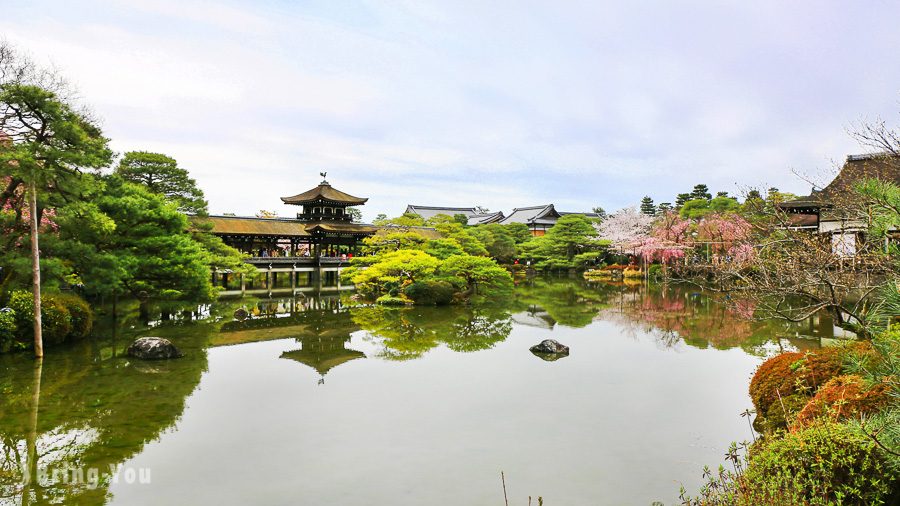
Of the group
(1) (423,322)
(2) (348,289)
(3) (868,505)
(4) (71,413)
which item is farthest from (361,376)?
(2) (348,289)

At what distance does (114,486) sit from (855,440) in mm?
7513

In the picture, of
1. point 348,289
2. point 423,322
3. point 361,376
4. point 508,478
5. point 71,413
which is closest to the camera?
point 508,478

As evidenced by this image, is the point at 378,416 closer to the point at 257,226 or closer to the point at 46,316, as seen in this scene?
the point at 46,316

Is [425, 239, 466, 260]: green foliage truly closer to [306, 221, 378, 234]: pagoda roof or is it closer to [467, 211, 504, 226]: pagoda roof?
[306, 221, 378, 234]: pagoda roof

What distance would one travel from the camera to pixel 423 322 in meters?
18.2

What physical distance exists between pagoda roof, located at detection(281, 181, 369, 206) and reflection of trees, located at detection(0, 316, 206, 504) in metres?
24.9

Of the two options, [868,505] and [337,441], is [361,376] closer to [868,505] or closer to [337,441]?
[337,441]

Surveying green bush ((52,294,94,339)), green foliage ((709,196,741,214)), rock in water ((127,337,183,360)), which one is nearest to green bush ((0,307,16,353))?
green bush ((52,294,94,339))

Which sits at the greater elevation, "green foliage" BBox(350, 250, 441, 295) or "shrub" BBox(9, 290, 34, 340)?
"green foliage" BBox(350, 250, 441, 295)

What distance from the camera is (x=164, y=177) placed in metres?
22.3

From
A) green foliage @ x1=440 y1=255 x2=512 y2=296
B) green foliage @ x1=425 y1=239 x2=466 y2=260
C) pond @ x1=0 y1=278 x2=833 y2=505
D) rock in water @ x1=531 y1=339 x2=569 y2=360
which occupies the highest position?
green foliage @ x1=425 y1=239 x2=466 y2=260

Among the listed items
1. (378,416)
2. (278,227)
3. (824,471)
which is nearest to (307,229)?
(278,227)

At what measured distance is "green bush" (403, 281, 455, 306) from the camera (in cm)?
2288

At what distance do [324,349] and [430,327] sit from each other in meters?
4.48
